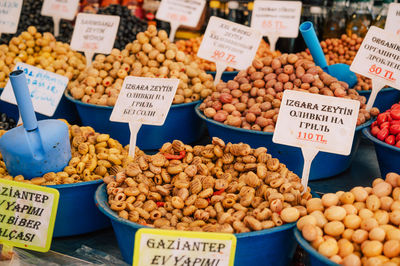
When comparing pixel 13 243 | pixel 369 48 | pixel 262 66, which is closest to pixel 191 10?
pixel 262 66

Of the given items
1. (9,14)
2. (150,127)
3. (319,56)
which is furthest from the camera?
(9,14)

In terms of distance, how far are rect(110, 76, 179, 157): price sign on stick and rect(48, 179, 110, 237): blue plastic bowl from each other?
28 centimetres

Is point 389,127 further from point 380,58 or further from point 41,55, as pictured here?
point 41,55

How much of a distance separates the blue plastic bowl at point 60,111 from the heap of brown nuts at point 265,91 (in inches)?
33.5

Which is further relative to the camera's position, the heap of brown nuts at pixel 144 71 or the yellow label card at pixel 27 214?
the heap of brown nuts at pixel 144 71

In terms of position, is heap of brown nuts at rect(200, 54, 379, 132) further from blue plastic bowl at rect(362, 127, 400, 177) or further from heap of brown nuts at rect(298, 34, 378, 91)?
heap of brown nuts at rect(298, 34, 378, 91)

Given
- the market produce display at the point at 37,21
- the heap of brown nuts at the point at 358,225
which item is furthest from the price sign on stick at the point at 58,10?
the heap of brown nuts at the point at 358,225

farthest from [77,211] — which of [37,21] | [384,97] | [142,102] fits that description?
[37,21]

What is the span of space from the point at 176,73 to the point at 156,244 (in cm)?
136

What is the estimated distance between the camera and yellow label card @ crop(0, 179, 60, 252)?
52.1 inches

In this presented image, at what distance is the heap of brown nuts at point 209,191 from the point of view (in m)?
1.26

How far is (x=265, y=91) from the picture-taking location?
203 cm

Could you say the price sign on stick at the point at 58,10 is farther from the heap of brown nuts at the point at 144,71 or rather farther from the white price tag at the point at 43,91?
the white price tag at the point at 43,91

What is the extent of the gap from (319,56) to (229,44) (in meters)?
0.49
